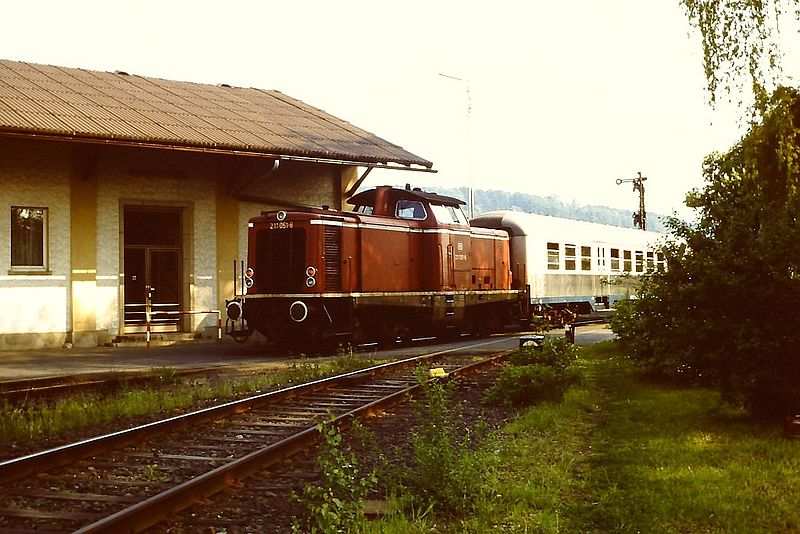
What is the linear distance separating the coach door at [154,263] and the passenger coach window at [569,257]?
38.7 ft

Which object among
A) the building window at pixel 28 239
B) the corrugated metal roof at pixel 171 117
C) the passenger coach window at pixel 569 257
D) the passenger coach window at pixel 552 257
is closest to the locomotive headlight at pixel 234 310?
the corrugated metal roof at pixel 171 117

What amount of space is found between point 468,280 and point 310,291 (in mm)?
5098

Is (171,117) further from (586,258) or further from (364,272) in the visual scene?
(586,258)

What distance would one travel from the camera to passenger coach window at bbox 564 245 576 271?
1000 inches

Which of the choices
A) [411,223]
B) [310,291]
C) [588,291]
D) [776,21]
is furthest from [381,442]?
[588,291]

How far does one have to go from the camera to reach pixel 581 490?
20.0ft

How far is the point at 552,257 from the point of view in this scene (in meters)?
24.6

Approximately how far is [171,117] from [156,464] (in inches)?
637

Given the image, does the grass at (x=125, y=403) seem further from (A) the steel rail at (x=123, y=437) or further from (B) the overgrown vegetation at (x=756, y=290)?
(B) the overgrown vegetation at (x=756, y=290)

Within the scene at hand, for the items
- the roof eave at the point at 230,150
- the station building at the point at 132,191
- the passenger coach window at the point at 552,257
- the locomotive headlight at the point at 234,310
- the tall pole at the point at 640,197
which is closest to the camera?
the roof eave at the point at 230,150

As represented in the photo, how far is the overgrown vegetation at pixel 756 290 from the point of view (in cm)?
809

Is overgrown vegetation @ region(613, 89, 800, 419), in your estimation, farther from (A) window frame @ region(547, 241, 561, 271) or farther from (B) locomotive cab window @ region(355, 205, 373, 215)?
(A) window frame @ region(547, 241, 561, 271)

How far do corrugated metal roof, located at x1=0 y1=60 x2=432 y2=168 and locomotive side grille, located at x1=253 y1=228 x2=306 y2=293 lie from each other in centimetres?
378

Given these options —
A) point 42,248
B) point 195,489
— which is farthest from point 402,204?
point 195,489
